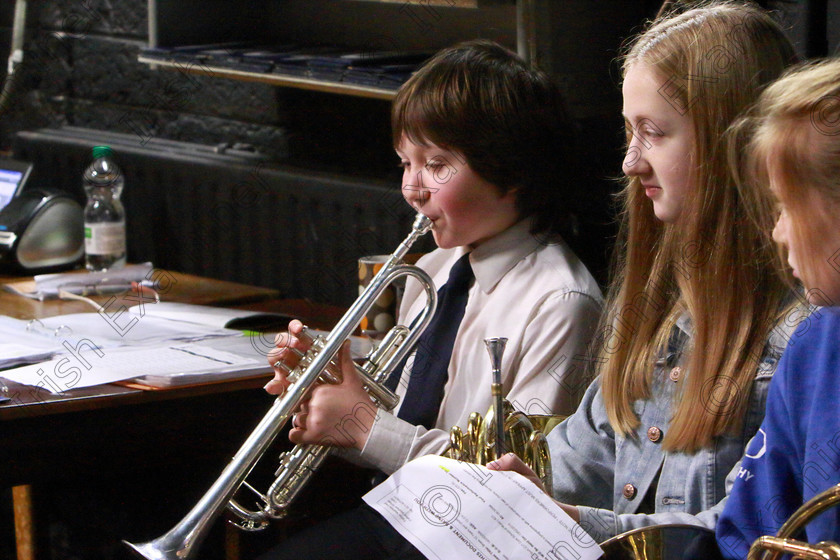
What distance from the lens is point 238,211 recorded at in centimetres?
253

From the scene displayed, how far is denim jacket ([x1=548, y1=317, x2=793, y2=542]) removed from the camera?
44.5 inches

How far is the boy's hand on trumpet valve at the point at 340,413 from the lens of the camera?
1.42m

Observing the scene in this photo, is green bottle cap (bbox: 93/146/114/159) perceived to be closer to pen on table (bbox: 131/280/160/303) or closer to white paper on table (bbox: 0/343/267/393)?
pen on table (bbox: 131/280/160/303)

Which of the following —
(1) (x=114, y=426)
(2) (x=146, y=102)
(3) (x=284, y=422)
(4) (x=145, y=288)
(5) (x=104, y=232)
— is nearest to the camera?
(3) (x=284, y=422)

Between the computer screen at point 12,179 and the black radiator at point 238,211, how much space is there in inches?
12.5

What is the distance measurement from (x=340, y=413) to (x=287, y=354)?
0.11 metres

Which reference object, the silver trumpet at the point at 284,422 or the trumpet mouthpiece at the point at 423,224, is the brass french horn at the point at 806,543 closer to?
the silver trumpet at the point at 284,422

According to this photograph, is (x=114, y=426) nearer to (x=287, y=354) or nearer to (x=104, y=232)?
(x=287, y=354)

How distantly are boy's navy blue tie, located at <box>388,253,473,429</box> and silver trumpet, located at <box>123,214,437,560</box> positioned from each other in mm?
32

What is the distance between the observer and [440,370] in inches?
60.9

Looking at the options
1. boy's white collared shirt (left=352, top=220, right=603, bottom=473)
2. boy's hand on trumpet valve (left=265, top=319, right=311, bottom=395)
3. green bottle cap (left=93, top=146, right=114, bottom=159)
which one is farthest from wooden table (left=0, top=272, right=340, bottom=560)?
green bottle cap (left=93, top=146, right=114, bottom=159)

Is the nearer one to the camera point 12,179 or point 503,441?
point 503,441

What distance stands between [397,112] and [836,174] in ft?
2.67

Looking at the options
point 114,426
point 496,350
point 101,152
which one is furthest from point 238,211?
point 496,350
